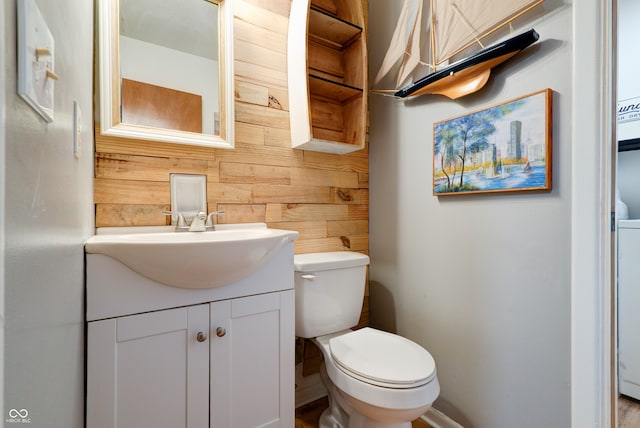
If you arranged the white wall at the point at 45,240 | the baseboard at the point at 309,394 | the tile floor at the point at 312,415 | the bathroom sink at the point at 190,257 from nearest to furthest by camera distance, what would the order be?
the white wall at the point at 45,240, the bathroom sink at the point at 190,257, the tile floor at the point at 312,415, the baseboard at the point at 309,394

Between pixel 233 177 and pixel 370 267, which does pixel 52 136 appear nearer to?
pixel 233 177

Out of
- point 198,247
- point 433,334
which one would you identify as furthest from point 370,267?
point 198,247

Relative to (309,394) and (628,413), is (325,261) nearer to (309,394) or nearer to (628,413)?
(309,394)

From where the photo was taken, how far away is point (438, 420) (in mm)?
1387

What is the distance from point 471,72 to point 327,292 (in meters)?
1.11

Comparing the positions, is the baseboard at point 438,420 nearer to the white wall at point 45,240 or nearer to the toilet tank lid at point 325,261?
the toilet tank lid at point 325,261

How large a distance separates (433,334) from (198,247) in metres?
1.21

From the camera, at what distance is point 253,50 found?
1.43 m

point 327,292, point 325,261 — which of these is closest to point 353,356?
point 327,292

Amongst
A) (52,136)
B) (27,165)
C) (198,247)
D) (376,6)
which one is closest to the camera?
(27,165)

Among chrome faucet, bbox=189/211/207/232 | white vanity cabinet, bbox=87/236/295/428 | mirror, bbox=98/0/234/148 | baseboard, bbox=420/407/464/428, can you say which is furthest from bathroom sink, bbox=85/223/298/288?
baseboard, bbox=420/407/464/428

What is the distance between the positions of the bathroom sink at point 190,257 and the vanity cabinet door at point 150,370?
0.13 meters

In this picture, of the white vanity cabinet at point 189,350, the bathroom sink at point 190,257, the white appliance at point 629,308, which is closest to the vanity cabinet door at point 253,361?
the white vanity cabinet at point 189,350

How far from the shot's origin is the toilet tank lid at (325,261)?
1.30 meters
